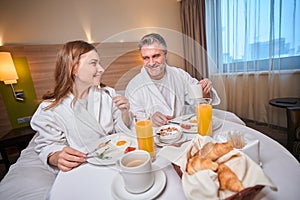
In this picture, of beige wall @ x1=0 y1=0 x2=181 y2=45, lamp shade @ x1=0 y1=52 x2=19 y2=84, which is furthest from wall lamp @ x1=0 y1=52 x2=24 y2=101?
beige wall @ x1=0 y1=0 x2=181 y2=45

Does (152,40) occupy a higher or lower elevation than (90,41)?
lower

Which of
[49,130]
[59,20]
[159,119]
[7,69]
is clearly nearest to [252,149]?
[159,119]

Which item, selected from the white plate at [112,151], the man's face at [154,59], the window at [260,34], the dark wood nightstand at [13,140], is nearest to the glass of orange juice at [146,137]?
the white plate at [112,151]

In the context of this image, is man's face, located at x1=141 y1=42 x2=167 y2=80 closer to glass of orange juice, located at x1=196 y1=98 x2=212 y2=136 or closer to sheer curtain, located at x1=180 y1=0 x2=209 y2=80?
sheer curtain, located at x1=180 y1=0 x2=209 y2=80

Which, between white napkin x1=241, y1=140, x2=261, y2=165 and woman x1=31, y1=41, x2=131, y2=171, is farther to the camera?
woman x1=31, y1=41, x2=131, y2=171

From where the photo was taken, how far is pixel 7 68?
5.04ft

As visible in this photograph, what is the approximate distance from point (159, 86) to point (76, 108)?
1.52 ft

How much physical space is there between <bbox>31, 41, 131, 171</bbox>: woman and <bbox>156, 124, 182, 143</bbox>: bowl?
0.21 m

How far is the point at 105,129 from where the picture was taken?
0.83m

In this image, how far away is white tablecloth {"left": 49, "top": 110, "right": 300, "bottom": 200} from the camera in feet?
1.18

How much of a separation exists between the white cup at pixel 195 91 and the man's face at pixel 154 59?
0.66ft

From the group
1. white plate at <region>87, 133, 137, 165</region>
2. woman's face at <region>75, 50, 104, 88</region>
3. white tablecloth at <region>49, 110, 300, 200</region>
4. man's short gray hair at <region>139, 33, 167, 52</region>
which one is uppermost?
man's short gray hair at <region>139, 33, 167, 52</region>

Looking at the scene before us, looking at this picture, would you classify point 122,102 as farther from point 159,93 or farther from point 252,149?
point 252,149

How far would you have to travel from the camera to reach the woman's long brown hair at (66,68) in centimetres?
73
